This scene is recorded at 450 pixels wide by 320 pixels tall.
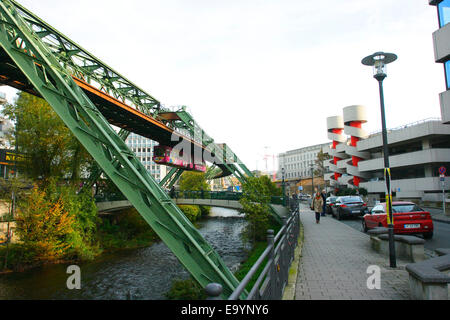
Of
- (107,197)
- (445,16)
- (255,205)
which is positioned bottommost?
(255,205)

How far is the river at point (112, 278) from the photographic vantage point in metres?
12.6

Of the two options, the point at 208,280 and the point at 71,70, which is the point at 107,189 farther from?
the point at 208,280

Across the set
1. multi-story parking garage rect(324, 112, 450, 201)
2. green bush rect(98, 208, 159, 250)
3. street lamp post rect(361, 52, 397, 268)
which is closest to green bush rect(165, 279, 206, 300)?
street lamp post rect(361, 52, 397, 268)

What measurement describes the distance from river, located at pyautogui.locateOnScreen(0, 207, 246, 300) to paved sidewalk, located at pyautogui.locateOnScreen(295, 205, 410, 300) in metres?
7.29

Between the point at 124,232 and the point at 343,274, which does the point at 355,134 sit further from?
the point at 343,274

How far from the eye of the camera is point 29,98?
19234 millimetres

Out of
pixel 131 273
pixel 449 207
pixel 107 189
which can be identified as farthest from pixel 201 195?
pixel 449 207

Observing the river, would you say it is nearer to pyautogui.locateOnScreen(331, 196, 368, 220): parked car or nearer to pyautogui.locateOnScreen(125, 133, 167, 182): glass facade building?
pyautogui.locateOnScreen(331, 196, 368, 220): parked car

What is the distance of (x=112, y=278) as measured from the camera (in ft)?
49.5

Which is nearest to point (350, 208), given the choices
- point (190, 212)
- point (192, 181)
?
point (190, 212)

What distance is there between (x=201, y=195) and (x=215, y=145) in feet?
19.0

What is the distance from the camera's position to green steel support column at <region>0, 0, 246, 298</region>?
25.5 ft

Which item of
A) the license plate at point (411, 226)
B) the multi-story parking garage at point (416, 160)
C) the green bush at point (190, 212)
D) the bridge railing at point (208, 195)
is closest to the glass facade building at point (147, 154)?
the green bush at point (190, 212)

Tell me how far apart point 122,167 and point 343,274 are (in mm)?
6690
